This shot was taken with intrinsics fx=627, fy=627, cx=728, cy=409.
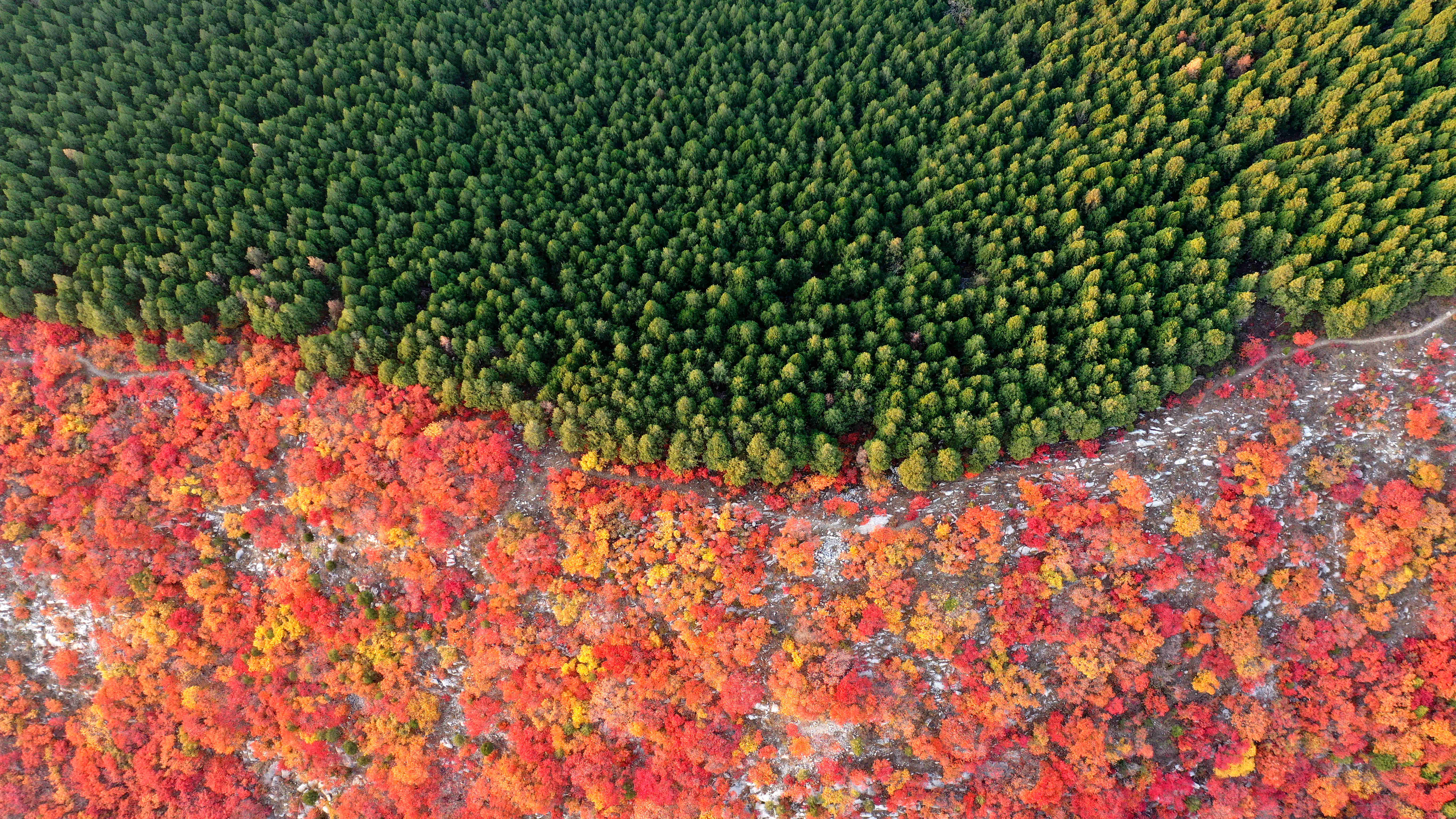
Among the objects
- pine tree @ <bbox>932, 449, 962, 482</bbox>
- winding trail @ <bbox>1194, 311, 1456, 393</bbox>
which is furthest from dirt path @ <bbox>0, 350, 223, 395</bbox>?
winding trail @ <bbox>1194, 311, 1456, 393</bbox>

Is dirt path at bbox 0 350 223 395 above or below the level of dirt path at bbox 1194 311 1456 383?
above

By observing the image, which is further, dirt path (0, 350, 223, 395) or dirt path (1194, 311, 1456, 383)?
dirt path (0, 350, 223, 395)

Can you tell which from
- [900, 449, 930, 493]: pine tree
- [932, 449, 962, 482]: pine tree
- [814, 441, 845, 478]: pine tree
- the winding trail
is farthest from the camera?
[814, 441, 845, 478]: pine tree

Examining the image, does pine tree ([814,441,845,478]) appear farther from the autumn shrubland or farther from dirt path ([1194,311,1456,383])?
dirt path ([1194,311,1456,383])

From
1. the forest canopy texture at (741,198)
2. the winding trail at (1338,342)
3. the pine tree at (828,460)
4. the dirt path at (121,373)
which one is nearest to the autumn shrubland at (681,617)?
the dirt path at (121,373)

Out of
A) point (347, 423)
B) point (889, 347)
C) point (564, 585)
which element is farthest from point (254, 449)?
point (889, 347)

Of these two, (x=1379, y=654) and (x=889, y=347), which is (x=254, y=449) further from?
(x=1379, y=654)

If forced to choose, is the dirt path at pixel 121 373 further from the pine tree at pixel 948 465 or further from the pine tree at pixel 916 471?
the pine tree at pixel 948 465
